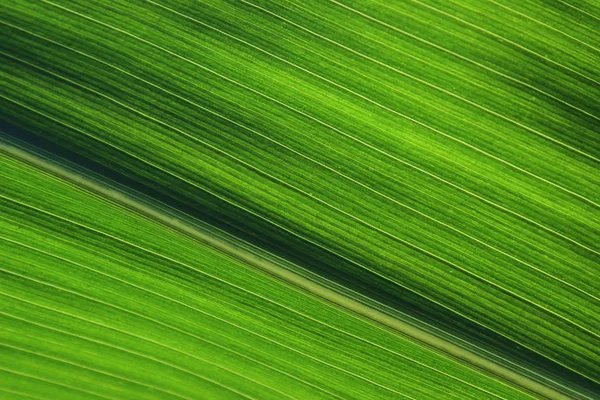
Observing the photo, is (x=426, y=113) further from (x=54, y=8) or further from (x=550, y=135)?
(x=54, y=8)

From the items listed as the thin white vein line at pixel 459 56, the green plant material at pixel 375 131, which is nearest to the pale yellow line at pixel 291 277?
the green plant material at pixel 375 131

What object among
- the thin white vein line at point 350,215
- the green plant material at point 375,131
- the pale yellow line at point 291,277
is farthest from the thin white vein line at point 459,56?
the pale yellow line at point 291,277

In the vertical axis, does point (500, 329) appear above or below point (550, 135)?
below

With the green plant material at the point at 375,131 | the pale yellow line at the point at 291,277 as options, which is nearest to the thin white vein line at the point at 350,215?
the green plant material at the point at 375,131

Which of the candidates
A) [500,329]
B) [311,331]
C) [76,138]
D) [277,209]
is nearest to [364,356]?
[311,331]

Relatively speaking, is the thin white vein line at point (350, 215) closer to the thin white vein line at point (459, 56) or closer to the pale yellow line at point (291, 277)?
the pale yellow line at point (291, 277)

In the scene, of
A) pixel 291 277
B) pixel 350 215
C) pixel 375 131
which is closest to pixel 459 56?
pixel 375 131

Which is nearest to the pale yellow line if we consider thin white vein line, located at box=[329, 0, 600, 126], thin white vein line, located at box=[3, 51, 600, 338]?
thin white vein line, located at box=[3, 51, 600, 338]

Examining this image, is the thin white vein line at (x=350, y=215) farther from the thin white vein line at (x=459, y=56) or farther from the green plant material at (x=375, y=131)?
the thin white vein line at (x=459, y=56)

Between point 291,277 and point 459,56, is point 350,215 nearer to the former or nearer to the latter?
point 291,277
